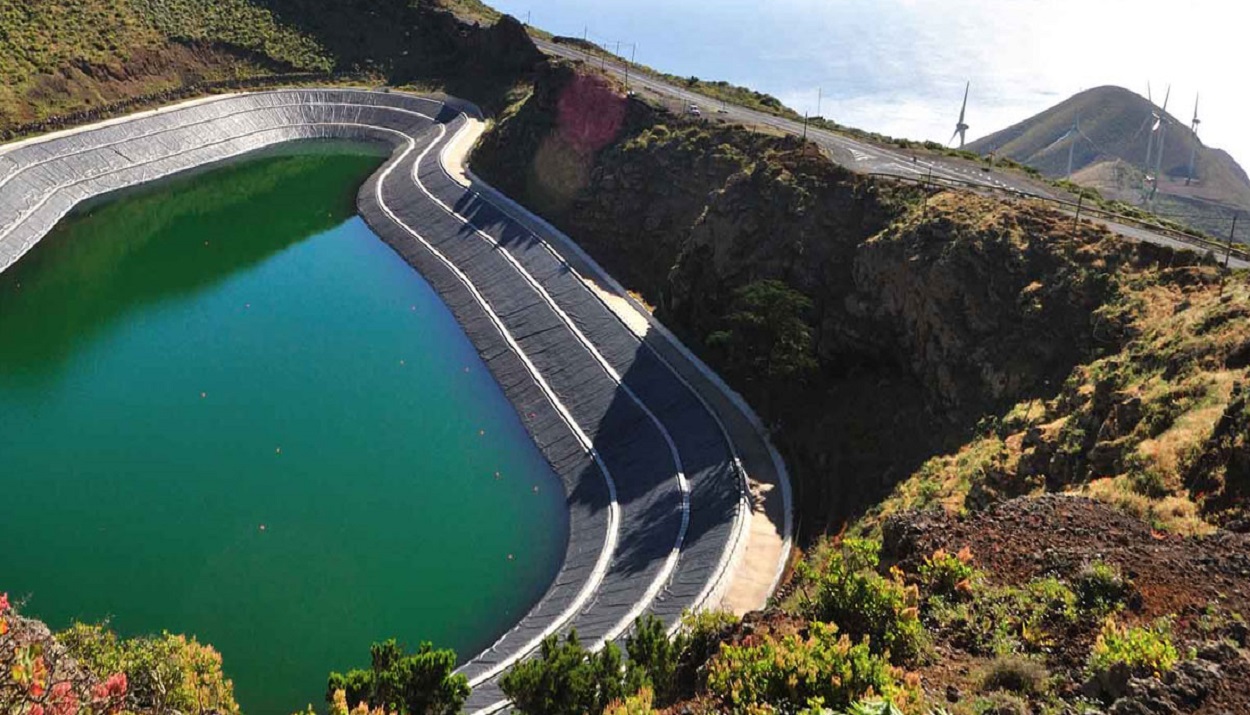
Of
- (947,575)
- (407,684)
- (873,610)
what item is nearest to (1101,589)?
(947,575)

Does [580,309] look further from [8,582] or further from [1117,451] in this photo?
[1117,451]

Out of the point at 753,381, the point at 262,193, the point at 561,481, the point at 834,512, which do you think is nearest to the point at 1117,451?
the point at 834,512

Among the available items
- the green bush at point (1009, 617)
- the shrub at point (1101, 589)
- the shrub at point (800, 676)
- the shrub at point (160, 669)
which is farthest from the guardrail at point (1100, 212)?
the shrub at point (160, 669)

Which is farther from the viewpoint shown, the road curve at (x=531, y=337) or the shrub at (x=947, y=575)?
the road curve at (x=531, y=337)

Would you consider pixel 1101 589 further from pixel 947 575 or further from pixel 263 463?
pixel 263 463

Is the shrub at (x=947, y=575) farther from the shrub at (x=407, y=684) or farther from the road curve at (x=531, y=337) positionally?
the road curve at (x=531, y=337)

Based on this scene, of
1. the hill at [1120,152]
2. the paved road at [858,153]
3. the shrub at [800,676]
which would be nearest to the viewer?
the shrub at [800,676]

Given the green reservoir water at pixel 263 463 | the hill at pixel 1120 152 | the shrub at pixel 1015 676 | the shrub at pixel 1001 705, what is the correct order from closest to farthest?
the shrub at pixel 1001 705, the shrub at pixel 1015 676, the green reservoir water at pixel 263 463, the hill at pixel 1120 152
